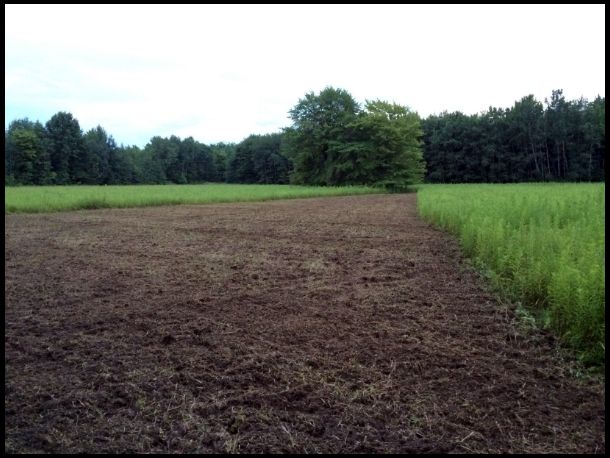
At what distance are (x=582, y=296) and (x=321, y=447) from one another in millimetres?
2533

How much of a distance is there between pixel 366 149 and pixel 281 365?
4037 cm

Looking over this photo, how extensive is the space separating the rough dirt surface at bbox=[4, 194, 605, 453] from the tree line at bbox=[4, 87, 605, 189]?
36.1 m

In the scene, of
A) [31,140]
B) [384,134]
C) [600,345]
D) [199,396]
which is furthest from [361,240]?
[31,140]

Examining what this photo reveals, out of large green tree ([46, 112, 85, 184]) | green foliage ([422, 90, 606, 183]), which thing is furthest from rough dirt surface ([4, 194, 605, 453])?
large green tree ([46, 112, 85, 184])

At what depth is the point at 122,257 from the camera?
7.68 m

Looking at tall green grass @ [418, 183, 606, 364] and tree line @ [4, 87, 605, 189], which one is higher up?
tree line @ [4, 87, 605, 189]

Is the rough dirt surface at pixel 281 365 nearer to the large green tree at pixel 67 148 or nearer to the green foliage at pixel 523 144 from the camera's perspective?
the green foliage at pixel 523 144

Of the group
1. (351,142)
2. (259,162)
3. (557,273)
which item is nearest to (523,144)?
(351,142)

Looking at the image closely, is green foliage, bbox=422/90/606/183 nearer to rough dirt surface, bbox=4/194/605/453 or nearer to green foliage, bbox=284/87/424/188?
green foliage, bbox=284/87/424/188

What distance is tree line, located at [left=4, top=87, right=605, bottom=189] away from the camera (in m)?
42.8

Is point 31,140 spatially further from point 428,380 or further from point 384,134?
point 428,380

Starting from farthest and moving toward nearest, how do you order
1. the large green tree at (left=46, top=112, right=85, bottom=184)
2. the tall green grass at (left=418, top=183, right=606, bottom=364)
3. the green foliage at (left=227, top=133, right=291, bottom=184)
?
the green foliage at (left=227, top=133, right=291, bottom=184), the large green tree at (left=46, top=112, right=85, bottom=184), the tall green grass at (left=418, top=183, right=606, bottom=364)

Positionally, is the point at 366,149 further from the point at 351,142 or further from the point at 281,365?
the point at 281,365

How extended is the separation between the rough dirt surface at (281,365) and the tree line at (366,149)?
119 ft
